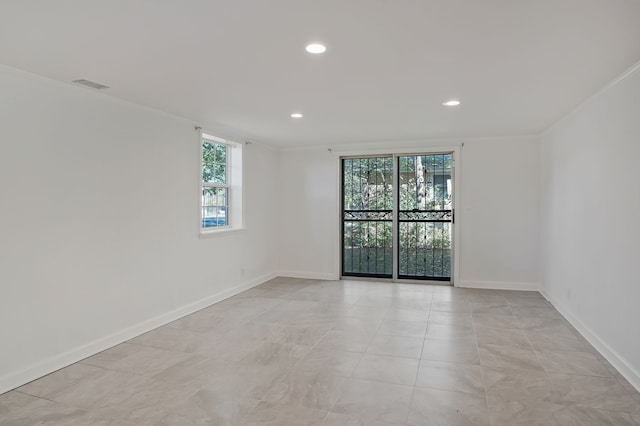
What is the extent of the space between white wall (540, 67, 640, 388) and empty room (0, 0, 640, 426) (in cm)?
3

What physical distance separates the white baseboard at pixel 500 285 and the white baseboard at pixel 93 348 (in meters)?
3.69

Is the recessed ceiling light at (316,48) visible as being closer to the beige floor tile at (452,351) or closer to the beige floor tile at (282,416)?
the beige floor tile at (282,416)

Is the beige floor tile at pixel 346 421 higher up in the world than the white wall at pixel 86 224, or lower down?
lower down

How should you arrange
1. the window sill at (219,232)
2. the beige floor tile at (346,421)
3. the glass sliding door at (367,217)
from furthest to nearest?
the glass sliding door at (367,217)
the window sill at (219,232)
the beige floor tile at (346,421)

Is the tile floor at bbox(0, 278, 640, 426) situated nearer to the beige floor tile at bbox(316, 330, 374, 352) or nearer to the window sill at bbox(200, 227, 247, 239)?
the beige floor tile at bbox(316, 330, 374, 352)

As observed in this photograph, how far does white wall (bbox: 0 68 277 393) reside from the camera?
2920mm

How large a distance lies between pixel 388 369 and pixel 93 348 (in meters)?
2.54

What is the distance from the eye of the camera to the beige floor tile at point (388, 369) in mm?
2986

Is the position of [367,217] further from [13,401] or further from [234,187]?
[13,401]

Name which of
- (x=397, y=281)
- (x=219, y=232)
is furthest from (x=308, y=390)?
(x=397, y=281)

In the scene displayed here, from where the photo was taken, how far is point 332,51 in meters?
2.61

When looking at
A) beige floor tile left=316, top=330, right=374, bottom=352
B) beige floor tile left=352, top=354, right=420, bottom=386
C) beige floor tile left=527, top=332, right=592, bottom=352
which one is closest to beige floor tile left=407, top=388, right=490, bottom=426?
beige floor tile left=352, top=354, right=420, bottom=386

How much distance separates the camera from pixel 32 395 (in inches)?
108

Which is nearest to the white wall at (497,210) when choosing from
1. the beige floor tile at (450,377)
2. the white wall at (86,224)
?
the white wall at (86,224)
